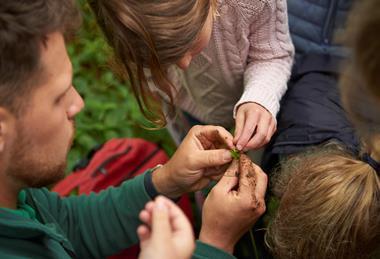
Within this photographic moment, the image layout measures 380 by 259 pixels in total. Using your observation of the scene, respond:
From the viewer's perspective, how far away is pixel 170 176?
194cm

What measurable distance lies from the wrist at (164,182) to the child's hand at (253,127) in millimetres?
259

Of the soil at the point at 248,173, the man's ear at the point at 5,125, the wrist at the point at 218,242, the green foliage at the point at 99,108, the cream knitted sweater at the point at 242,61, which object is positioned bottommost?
the green foliage at the point at 99,108

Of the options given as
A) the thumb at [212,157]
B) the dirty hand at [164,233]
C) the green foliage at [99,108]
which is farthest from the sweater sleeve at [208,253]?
the green foliage at [99,108]

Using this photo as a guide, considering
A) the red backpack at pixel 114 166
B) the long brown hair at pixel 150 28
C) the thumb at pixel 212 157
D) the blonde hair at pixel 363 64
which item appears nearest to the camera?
the blonde hair at pixel 363 64

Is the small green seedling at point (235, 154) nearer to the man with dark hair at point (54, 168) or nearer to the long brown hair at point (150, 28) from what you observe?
the man with dark hair at point (54, 168)

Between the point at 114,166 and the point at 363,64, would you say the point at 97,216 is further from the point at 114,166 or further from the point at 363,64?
the point at 363,64

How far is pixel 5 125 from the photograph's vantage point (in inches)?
56.6

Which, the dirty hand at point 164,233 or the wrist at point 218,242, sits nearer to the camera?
the dirty hand at point 164,233

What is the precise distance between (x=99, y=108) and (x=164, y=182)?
4.69 feet

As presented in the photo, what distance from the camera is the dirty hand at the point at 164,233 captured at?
4.02ft

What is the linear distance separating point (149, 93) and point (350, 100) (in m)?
0.87

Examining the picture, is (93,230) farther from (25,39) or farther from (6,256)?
(25,39)

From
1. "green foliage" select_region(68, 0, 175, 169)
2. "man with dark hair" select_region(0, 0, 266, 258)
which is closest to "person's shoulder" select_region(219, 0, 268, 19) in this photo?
"man with dark hair" select_region(0, 0, 266, 258)

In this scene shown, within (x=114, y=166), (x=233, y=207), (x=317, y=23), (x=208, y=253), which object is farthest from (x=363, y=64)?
(x=114, y=166)
